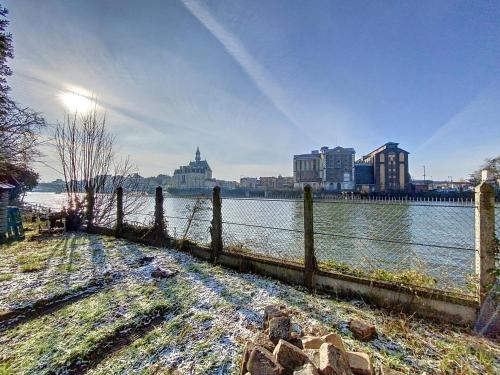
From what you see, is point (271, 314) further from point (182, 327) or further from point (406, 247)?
point (406, 247)

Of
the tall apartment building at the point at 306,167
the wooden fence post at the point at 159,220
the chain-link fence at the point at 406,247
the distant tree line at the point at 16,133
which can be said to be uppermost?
the tall apartment building at the point at 306,167

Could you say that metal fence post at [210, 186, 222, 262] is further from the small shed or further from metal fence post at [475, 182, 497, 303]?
the small shed

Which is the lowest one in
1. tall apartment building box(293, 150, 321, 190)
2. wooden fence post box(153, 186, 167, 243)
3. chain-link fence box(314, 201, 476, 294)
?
chain-link fence box(314, 201, 476, 294)

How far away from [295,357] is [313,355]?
17 cm

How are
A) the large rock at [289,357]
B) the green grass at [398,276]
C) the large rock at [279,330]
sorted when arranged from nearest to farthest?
the large rock at [289,357]
the large rock at [279,330]
the green grass at [398,276]

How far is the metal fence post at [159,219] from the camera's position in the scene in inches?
248

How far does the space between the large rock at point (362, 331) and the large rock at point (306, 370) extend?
98 centimetres

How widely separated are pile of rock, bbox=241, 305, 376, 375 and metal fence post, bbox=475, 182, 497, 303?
1.74m

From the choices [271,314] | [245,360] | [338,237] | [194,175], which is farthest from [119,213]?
[194,175]

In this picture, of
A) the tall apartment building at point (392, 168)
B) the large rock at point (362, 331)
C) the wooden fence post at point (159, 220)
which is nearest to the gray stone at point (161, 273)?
the wooden fence post at point (159, 220)

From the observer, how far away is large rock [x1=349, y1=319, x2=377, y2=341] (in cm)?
238

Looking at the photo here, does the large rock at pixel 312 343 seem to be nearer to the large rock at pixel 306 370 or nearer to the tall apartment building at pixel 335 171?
the large rock at pixel 306 370

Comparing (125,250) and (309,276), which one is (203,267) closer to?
(309,276)

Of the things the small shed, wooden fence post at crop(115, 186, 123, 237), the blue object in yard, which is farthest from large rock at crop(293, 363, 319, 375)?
the small shed
